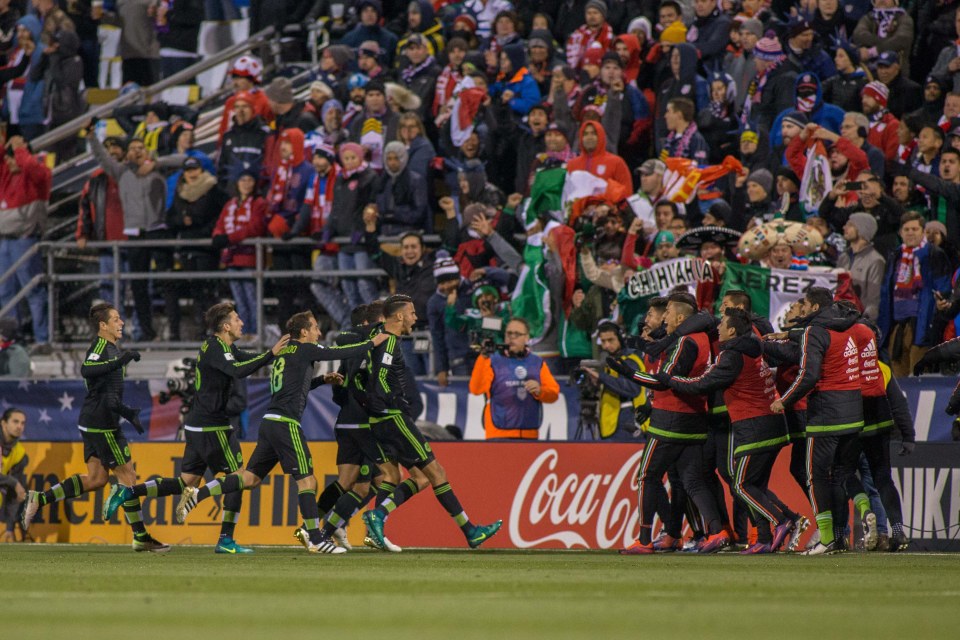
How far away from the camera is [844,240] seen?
16.3m

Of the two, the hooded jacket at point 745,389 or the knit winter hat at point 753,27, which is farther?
the knit winter hat at point 753,27

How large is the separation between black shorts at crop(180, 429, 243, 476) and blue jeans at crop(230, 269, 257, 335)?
5.79 metres

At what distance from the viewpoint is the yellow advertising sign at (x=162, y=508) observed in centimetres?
1584

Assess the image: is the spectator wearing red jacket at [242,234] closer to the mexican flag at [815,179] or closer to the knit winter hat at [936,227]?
the mexican flag at [815,179]

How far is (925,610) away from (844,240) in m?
9.56

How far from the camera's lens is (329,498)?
14.2 m

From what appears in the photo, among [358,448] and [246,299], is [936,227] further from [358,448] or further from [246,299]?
[246,299]

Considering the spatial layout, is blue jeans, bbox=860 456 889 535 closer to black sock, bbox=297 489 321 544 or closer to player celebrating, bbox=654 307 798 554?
player celebrating, bbox=654 307 798 554

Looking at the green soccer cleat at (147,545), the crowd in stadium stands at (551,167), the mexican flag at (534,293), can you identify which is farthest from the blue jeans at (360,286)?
the green soccer cleat at (147,545)

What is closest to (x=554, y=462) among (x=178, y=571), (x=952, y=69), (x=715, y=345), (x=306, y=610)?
(x=715, y=345)

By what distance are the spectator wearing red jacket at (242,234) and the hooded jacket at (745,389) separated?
8.08 meters

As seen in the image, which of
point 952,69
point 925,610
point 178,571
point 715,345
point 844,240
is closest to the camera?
point 925,610

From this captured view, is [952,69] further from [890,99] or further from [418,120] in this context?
[418,120]

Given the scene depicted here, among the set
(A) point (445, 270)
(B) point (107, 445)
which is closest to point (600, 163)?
(A) point (445, 270)
